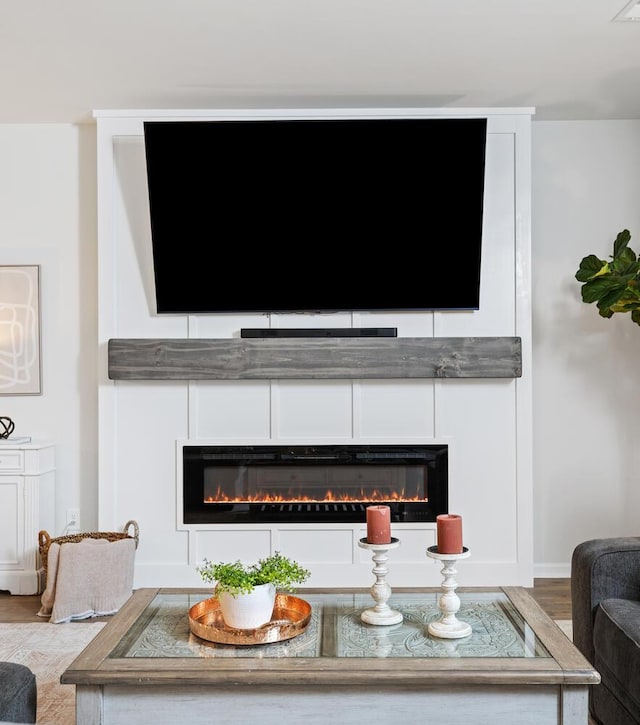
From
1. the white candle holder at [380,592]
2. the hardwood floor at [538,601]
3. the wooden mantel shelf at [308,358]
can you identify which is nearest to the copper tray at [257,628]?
the white candle holder at [380,592]

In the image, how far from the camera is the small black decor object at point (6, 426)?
430 centimetres

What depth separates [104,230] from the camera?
424cm

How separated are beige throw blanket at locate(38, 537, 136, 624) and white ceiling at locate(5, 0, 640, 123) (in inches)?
90.2

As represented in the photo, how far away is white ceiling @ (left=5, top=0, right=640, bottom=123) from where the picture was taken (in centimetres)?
315

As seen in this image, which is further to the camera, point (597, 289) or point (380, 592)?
point (597, 289)

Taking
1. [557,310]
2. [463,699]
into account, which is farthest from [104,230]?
[463,699]

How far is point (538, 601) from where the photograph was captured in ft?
13.2

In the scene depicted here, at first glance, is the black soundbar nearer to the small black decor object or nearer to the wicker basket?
the wicker basket

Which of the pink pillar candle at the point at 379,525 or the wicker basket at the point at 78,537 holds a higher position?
the pink pillar candle at the point at 379,525

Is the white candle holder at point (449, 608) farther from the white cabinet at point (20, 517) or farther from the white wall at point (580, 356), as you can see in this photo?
the white cabinet at point (20, 517)

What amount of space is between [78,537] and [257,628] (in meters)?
2.22

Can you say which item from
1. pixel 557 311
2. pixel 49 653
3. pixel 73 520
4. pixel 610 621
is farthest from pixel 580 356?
pixel 49 653

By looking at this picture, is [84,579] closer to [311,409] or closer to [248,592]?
[311,409]

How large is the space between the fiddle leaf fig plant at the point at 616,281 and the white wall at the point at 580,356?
481 millimetres
